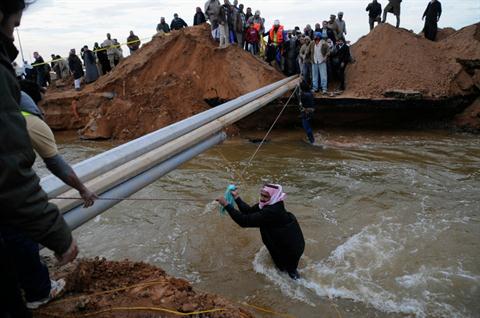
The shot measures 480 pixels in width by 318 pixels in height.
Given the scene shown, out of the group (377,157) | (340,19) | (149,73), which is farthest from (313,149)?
(149,73)

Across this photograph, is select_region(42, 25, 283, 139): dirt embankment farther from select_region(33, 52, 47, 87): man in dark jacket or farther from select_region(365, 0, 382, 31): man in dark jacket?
select_region(365, 0, 382, 31): man in dark jacket

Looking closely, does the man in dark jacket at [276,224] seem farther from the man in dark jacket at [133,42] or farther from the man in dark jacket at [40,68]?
the man in dark jacket at [40,68]

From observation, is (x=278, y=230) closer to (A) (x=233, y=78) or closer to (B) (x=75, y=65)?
(A) (x=233, y=78)

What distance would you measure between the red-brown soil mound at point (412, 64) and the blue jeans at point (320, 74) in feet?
2.97

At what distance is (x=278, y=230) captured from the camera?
201 inches

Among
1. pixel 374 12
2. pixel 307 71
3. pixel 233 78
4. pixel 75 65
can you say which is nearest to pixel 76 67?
pixel 75 65

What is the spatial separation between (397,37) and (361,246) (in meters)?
11.1

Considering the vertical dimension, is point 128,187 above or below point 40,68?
below

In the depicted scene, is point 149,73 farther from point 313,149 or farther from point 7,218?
point 7,218

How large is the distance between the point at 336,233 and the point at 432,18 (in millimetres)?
12231

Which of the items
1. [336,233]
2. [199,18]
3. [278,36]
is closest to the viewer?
[336,233]

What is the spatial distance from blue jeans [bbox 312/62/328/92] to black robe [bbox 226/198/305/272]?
909 cm

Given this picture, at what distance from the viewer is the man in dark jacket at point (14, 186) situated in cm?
144

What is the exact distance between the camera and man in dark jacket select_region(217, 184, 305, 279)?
4.96 meters
